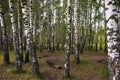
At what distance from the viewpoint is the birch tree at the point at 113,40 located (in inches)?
401

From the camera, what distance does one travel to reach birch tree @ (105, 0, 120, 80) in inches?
401

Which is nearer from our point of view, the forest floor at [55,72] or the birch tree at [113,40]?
the birch tree at [113,40]

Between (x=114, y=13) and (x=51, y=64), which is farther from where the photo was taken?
(x=51, y=64)

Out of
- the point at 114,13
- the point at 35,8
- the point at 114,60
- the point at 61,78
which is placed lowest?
the point at 61,78

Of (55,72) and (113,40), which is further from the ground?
(113,40)

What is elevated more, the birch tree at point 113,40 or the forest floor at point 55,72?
the birch tree at point 113,40

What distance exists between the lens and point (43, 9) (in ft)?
136

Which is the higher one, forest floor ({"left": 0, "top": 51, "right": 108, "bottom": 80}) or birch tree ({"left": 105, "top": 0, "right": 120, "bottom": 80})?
birch tree ({"left": 105, "top": 0, "right": 120, "bottom": 80})

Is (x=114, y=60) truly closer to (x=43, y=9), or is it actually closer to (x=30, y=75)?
(x=30, y=75)

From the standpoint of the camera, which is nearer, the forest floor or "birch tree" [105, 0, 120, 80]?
"birch tree" [105, 0, 120, 80]

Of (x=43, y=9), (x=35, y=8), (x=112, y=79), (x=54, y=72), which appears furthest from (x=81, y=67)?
(x=43, y=9)

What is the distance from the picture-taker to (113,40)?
33.8ft

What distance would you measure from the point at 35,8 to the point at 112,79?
88.8 feet

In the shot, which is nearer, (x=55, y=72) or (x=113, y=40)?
(x=113, y=40)
